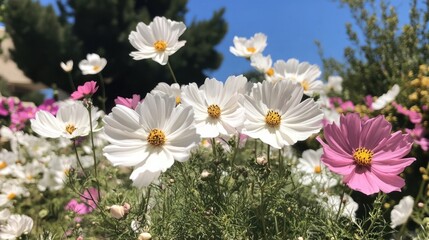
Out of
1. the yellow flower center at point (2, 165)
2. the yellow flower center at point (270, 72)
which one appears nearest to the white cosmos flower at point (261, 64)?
the yellow flower center at point (270, 72)

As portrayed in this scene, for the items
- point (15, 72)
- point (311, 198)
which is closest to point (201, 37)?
point (15, 72)

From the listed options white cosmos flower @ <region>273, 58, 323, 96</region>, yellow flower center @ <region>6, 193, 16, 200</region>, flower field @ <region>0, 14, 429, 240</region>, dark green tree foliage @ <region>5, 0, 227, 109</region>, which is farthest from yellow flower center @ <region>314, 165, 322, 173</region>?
dark green tree foliage @ <region>5, 0, 227, 109</region>

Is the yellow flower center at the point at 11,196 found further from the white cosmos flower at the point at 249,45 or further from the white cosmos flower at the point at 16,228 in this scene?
the white cosmos flower at the point at 249,45

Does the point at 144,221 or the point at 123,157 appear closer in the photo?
the point at 123,157

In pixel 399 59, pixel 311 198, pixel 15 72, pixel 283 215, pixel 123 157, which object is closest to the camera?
pixel 123 157

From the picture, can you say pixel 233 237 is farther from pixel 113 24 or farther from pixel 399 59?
pixel 113 24

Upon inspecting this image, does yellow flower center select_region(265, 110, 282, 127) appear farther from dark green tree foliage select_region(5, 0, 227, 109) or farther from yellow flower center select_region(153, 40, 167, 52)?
dark green tree foliage select_region(5, 0, 227, 109)

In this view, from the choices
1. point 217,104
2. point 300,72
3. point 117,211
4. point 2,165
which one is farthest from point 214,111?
point 2,165
